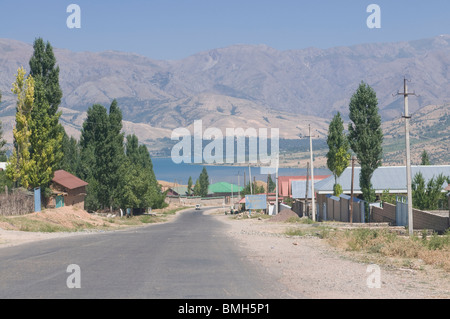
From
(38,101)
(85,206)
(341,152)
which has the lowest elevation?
(85,206)

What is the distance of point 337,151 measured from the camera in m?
67.5

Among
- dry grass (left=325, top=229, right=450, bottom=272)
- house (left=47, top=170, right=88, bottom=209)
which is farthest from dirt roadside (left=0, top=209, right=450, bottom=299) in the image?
house (left=47, top=170, right=88, bottom=209)

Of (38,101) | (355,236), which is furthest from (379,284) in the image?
(38,101)

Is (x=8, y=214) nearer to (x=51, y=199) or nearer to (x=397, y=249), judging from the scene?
(x=51, y=199)

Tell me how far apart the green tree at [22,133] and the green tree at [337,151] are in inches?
1378

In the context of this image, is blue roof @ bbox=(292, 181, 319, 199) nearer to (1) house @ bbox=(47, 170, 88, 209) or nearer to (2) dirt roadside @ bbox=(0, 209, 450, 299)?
(1) house @ bbox=(47, 170, 88, 209)

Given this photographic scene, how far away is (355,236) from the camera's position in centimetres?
2575

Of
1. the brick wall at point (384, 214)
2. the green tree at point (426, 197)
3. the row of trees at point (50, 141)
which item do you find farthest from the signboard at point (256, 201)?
the green tree at point (426, 197)

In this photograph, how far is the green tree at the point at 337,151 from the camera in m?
66.6

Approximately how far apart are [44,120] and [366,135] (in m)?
33.7

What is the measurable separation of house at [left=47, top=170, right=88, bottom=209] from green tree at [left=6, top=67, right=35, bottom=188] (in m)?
10.5

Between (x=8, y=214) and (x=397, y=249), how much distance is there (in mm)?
33768

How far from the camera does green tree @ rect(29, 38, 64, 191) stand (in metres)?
51.1
